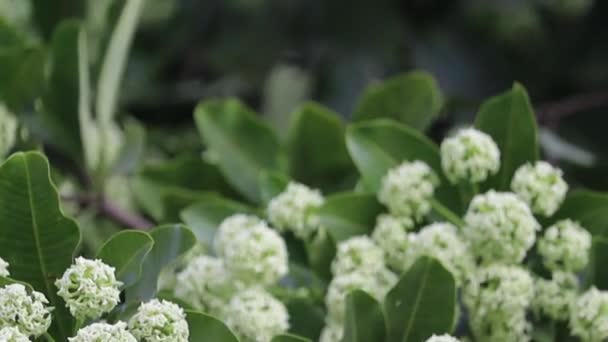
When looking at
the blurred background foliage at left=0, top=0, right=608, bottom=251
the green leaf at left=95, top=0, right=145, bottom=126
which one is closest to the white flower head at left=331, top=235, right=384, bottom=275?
the green leaf at left=95, top=0, right=145, bottom=126

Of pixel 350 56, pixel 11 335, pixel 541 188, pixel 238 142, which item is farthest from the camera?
pixel 350 56

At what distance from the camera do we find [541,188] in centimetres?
84

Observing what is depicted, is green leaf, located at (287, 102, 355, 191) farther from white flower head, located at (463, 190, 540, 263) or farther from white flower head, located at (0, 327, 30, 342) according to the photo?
white flower head, located at (0, 327, 30, 342)

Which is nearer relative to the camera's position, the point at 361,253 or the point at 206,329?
the point at 206,329

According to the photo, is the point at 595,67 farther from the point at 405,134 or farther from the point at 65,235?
the point at 65,235

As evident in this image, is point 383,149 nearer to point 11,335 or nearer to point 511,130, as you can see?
point 511,130

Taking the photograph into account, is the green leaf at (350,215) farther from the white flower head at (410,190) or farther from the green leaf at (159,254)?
the green leaf at (159,254)

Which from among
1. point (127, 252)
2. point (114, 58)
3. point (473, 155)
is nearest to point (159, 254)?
point (127, 252)

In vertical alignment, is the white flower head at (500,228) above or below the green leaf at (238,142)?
above

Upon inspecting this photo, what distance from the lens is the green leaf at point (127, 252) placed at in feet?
2.39

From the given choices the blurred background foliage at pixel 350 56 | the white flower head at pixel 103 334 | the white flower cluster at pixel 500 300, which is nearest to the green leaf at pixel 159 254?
the white flower head at pixel 103 334

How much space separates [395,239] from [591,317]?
154mm

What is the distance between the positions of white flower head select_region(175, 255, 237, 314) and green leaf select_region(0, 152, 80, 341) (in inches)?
5.3

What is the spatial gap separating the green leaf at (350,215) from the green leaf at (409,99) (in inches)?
7.4
